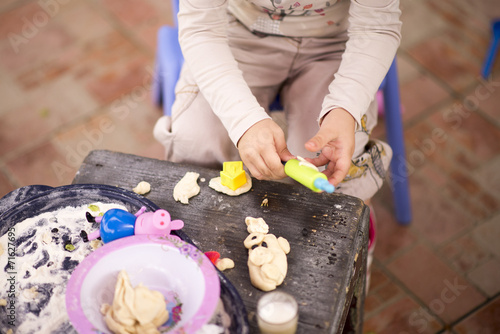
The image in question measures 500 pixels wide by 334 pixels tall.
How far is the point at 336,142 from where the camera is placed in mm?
838

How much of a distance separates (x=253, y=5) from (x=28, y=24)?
4.27 feet

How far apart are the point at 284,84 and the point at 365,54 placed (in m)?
0.25

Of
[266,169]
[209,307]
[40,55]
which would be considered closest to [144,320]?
[209,307]

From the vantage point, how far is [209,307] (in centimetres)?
62

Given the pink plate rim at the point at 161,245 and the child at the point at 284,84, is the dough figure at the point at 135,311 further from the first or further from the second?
the child at the point at 284,84

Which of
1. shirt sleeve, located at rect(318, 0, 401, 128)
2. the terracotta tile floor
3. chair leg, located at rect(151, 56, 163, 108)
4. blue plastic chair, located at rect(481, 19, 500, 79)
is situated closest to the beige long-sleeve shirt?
shirt sleeve, located at rect(318, 0, 401, 128)

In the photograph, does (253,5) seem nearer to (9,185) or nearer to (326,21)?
(326,21)

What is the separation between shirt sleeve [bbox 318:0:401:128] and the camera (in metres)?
0.89

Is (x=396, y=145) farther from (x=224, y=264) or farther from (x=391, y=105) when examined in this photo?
(x=224, y=264)

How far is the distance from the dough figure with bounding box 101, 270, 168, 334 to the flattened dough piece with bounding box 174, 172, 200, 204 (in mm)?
208

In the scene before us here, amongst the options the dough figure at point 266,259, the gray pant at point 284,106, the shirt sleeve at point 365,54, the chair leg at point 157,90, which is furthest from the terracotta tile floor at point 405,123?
the dough figure at point 266,259

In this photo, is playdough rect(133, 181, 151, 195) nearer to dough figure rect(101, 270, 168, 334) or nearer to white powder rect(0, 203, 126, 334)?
white powder rect(0, 203, 126, 334)

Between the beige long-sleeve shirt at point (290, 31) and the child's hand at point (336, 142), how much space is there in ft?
0.08

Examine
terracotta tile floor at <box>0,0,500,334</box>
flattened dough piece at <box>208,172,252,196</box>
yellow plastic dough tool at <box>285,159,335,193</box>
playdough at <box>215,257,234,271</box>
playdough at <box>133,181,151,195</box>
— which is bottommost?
terracotta tile floor at <box>0,0,500,334</box>
